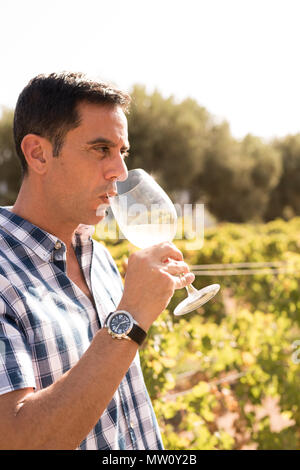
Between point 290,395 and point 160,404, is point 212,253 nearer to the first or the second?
point 290,395

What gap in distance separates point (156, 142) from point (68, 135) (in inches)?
1101

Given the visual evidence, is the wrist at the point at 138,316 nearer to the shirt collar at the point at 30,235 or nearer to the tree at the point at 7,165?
the shirt collar at the point at 30,235

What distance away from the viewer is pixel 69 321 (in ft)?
5.00

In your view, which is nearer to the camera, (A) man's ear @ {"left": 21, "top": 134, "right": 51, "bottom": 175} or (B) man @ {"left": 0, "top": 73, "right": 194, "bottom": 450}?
(B) man @ {"left": 0, "top": 73, "right": 194, "bottom": 450}

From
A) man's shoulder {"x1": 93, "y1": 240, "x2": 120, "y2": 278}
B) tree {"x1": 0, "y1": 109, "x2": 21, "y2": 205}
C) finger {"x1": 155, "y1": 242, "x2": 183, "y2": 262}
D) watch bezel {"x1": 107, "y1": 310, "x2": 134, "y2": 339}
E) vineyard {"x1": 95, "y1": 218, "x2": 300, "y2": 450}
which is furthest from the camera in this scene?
tree {"x1": 0, "y1": 109, "x2": 21, "y2": 205}

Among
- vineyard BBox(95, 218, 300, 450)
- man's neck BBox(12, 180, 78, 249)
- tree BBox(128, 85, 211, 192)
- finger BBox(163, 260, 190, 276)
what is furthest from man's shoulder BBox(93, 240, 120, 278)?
tree BBox(128, 85, 211, 192)

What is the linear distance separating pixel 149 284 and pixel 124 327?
0.14 m

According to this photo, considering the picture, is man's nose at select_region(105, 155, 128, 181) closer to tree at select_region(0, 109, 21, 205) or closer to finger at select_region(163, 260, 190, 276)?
finger at select_region(163, 260, 190, 276)

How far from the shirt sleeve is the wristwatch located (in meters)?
0.23

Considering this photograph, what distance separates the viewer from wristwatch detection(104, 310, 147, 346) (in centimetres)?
130

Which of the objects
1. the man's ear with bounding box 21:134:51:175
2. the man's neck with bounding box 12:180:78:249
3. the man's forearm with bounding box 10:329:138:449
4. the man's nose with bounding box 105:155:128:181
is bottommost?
the man's forearm with bounding box 10:329:138:449

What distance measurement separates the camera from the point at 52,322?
146cm

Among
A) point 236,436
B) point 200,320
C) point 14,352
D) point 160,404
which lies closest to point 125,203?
point 14,352

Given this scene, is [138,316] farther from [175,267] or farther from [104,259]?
[104,259]
